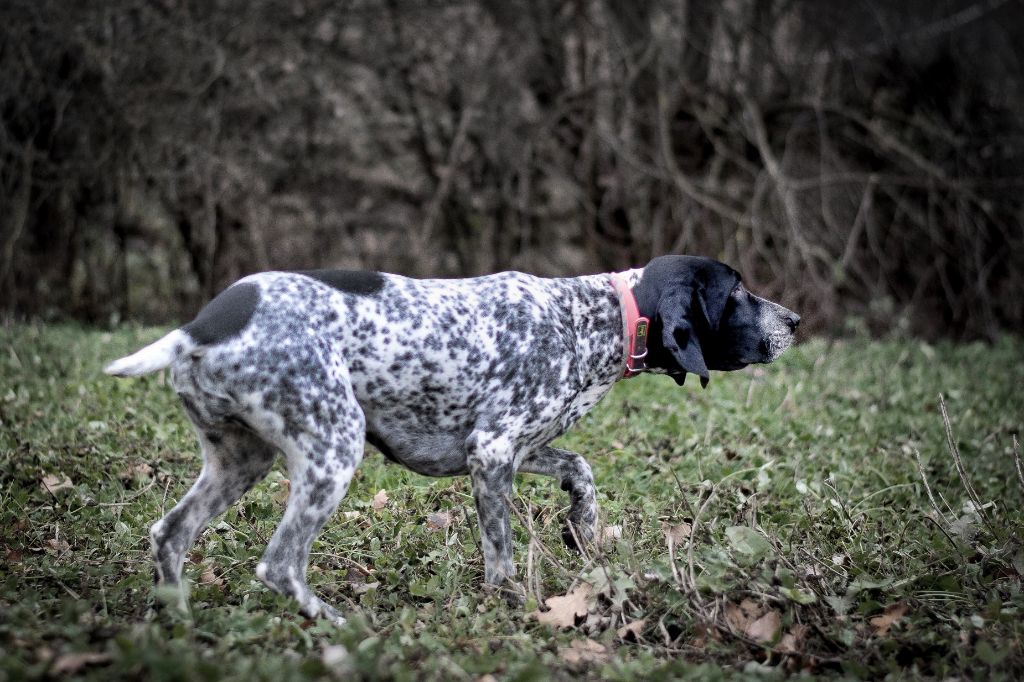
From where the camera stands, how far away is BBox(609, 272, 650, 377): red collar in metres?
4.24

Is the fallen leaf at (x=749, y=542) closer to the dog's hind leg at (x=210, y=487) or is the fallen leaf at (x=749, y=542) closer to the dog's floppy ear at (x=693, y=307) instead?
the dog's floppy ear at (x=693, y=307)

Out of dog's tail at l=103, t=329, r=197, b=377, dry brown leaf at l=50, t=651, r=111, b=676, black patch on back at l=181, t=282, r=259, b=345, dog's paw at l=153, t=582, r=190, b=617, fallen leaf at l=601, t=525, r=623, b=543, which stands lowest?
fallen leaf at l=601, t=525, r=623, b=543

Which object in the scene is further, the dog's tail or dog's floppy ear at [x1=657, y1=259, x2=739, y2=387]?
dog's floppy ear at [x1=657, y1=259, x2=739, y2=387]

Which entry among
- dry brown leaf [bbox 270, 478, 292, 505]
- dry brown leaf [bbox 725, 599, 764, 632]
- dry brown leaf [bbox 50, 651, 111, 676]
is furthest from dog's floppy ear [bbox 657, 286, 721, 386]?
dry brown leaf [bbox 50, 651, 111, 676]

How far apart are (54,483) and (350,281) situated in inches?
78.2

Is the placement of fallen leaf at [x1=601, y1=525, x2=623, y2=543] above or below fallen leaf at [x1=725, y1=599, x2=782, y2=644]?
below

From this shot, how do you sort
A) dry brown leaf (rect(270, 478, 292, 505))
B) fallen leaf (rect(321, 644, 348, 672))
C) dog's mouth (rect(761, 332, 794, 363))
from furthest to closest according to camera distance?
dry brown leaf (rect(270, 478, 292, 505))
dog's mouth (rect(761, 332, 794, 363))
fallen leaf (rect(321, 644, 348, 672))

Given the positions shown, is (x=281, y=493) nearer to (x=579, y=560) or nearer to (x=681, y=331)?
(x=579, y=560)

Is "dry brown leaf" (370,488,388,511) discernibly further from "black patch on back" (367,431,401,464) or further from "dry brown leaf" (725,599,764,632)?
"dry brown leaf" (725,599,764,632)

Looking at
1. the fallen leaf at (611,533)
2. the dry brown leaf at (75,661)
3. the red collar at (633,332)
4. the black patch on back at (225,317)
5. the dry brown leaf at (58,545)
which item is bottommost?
the fallen leaf at (611,533)

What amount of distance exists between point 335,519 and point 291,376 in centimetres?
127

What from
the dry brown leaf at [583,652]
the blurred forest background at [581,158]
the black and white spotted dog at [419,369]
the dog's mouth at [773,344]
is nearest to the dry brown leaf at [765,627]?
the dry brown leaf at [583,652]

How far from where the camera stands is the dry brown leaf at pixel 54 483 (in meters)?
4.71

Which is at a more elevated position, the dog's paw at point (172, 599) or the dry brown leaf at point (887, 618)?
the dog's paw at point (172, 599)
